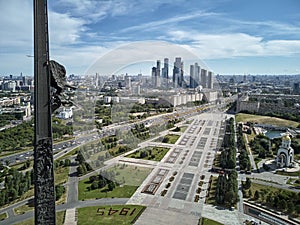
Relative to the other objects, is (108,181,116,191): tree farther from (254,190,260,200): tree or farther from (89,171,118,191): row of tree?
(254,190,260,200): tree

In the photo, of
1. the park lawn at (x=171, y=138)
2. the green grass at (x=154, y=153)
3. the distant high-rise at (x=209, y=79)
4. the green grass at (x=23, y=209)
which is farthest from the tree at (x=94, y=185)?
the distant high-rise at (x=209, y=79)

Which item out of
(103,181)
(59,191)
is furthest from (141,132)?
(59,191)

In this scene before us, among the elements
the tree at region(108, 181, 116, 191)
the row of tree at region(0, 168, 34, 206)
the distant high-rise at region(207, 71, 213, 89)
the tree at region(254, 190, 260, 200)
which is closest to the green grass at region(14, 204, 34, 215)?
the row of tree at region(0, 168, 34, 206)

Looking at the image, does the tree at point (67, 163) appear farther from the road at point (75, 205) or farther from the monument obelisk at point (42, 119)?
the monument obelisk at point (42, 119)

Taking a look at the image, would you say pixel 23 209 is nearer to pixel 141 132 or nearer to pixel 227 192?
pixel 227 192

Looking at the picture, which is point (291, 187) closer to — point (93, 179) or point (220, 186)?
point (220, 186)

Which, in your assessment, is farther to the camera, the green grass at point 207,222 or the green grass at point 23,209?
the green grass at point 23,209
